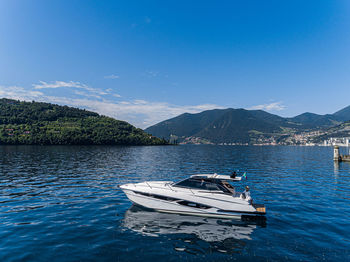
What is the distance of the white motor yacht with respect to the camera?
1327 centimetres

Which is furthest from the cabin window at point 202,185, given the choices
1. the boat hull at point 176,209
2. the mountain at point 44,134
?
the mountain at point 44,134

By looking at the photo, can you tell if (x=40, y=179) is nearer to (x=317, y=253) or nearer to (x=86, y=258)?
(x=86, y=258)

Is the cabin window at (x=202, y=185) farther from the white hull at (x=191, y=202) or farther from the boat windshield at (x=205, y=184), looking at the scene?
the white hull at (x=191, y=202)

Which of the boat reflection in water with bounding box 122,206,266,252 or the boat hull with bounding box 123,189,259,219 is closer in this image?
the boat reflection in water with bounding box 122,206,266,252

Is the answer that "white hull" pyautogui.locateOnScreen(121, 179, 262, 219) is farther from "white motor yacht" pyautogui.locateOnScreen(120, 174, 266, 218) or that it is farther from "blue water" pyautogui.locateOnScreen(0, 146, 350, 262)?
"blue water" pyautogui.locateOnScreen(0, 146, 350, 262)

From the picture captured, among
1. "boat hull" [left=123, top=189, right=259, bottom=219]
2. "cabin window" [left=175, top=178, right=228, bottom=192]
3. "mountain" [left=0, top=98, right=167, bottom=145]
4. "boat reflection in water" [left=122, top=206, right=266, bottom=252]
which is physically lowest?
"boat reflection in water" [left=122, top=206, right=266, bottom=252]

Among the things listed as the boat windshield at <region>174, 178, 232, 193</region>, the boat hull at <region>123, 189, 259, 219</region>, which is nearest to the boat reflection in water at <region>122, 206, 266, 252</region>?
the boat hull at <region>123, 189, 259, 219</region>

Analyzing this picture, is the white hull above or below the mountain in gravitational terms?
below

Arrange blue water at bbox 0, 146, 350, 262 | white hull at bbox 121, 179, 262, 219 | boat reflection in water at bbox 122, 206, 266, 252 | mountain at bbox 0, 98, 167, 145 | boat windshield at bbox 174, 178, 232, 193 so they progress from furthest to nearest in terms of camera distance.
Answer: mountain at bbox 0, 98, 167, 145 → boat windshield at bbox 174, 178, 232, 193 → white hull at bbox 121, 179, 262, 219 → boat reflection in water at bbox 122, 206, 266, 252 → blue water at bbox 0, 146, 350, 262

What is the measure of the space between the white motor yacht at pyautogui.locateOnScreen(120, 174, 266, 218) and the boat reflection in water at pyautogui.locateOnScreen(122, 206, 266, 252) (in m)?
0.50

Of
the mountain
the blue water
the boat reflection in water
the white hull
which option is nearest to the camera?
the blue water

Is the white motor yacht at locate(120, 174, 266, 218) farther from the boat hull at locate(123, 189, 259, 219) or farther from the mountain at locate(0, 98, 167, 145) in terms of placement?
the mountain at locate(0, 98, 167, 145)

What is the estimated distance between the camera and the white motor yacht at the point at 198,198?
13266 mm

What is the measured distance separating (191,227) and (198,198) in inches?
80.3
